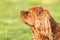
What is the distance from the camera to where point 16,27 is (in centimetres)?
1561

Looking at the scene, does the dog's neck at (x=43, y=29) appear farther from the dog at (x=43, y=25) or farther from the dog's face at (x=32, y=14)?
the dog's face at (x=32, y=14)

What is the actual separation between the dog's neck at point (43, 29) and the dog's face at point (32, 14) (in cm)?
17

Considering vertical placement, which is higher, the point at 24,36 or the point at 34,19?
the point at 34,19

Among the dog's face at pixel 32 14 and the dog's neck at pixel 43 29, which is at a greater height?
the dog's face at pixel 32 14

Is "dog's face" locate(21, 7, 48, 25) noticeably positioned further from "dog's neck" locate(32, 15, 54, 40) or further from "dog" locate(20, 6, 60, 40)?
"dog's neck" locate(32, 15, 54, 40)

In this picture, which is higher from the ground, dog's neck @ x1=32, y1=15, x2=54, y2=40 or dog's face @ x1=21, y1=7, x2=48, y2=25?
dog's face @ x1=21, y1=7, x2=48, y2=25

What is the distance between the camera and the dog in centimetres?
1010

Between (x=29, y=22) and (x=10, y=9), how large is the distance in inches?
496

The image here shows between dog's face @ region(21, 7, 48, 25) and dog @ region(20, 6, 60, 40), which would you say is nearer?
dog @ region(20, 6, 60, 40)

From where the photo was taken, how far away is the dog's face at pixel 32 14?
1041 centimetres

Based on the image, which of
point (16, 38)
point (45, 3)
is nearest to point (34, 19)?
point (16, 38)

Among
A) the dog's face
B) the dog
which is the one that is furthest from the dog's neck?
the dog's face

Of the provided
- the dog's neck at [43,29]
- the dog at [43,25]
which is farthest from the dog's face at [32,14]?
the dog's neck at [43,29]

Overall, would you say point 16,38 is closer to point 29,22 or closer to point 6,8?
point 29,22
